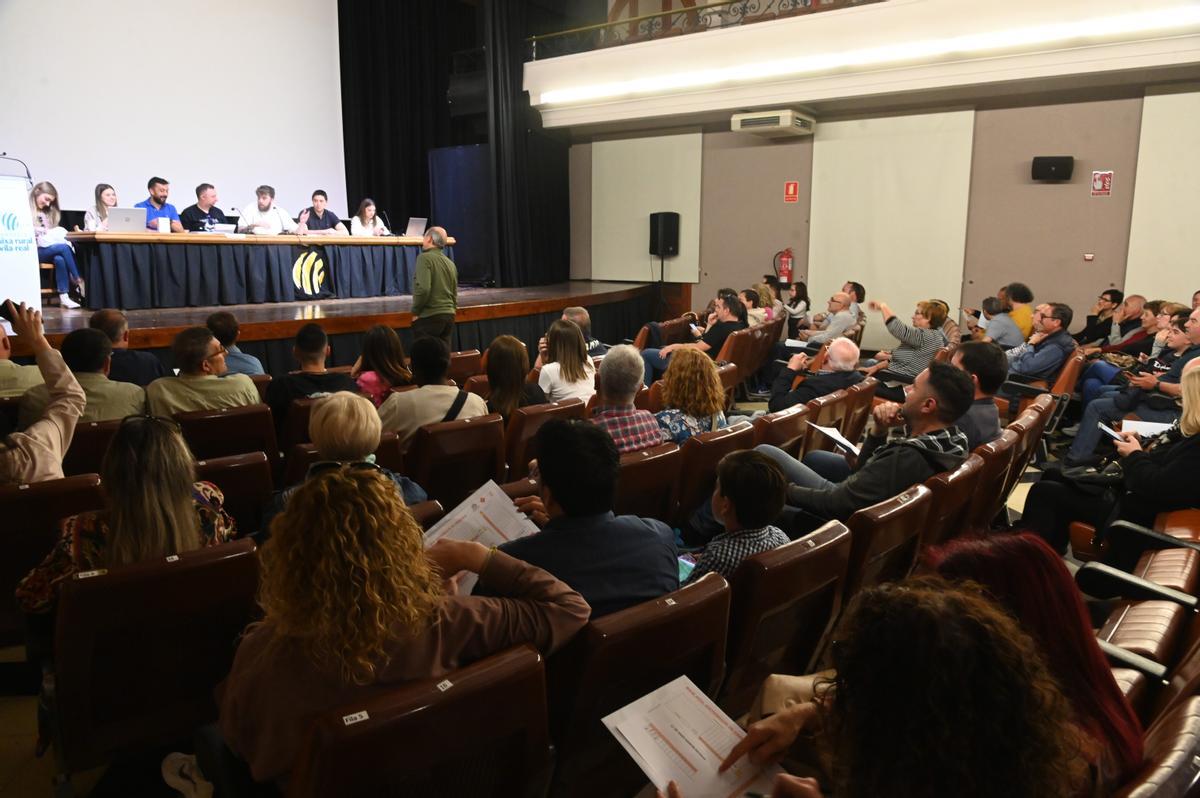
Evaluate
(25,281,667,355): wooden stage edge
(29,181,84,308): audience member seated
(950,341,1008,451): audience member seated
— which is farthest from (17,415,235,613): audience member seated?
(29,181,84,308): audience member seated

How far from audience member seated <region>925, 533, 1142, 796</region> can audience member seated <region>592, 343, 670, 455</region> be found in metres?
1.80

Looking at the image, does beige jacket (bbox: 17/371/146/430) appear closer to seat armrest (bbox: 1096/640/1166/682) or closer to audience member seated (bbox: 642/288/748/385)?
seat armrest (bbox: 1096/640/1166/682)

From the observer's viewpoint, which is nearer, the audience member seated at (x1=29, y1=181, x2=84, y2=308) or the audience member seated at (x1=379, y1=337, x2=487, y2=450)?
the audience member seated at (x1=379, y1=337, x2=487, y2=450)

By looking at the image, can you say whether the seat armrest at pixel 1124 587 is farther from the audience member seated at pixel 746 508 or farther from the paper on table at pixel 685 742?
the paper on table at pixel 685 742

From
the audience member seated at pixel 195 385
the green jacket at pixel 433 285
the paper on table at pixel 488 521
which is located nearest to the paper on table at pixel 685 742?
the paper on table at pixel 488 521

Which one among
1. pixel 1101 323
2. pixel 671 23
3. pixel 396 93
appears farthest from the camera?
pixel 396 93

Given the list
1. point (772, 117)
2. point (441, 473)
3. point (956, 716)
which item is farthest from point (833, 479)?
point (772, 117)

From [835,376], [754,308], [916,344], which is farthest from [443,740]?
[754,308]

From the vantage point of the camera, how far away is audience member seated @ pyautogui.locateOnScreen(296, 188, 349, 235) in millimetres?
9039

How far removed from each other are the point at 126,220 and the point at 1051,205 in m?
9.06

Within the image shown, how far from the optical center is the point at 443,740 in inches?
46.6

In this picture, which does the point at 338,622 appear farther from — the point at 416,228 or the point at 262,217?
the point at 416,228

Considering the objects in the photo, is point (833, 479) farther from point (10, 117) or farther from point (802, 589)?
point (10, 117)

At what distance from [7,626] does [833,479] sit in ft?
9.44
